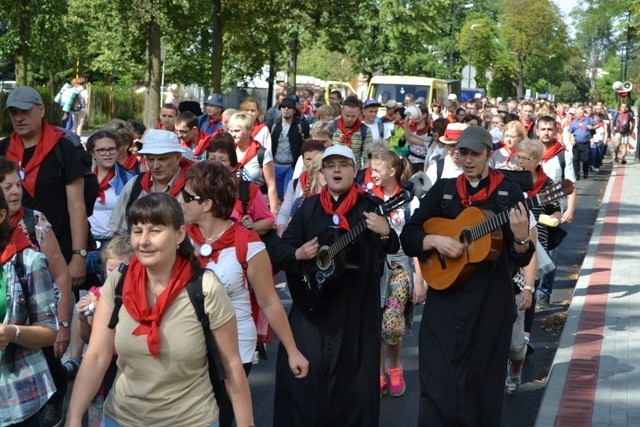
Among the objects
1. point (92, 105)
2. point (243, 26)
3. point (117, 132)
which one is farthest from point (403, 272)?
point (92, 105)

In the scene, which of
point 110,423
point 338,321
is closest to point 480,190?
point 338,321

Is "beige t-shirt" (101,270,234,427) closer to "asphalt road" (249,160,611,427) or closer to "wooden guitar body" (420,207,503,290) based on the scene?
"wooden guitar body" (420,207,503,290)

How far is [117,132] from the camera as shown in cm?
916

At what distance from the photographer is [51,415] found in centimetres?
658

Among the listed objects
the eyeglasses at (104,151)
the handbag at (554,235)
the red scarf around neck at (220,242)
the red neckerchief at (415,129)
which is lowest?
the handbag at (554,235)

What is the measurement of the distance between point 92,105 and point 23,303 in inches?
1727

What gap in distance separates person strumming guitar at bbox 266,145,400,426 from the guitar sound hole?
0.12ft

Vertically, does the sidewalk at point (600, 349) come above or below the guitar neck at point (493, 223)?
below

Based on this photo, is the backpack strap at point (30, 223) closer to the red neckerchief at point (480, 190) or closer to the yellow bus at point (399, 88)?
the red neckerchief at point (480, 190)

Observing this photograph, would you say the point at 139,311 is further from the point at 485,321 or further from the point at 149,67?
the point at 149,67

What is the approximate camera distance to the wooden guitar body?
232 inches

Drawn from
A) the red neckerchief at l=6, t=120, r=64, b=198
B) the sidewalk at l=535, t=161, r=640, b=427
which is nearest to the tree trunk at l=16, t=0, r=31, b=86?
the sidewalk at l=535, t=161, r=640, b=427

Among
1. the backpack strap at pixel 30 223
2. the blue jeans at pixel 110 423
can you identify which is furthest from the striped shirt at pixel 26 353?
the backpack strap at pixel 30 223

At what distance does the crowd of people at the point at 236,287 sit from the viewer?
4.30 metres
